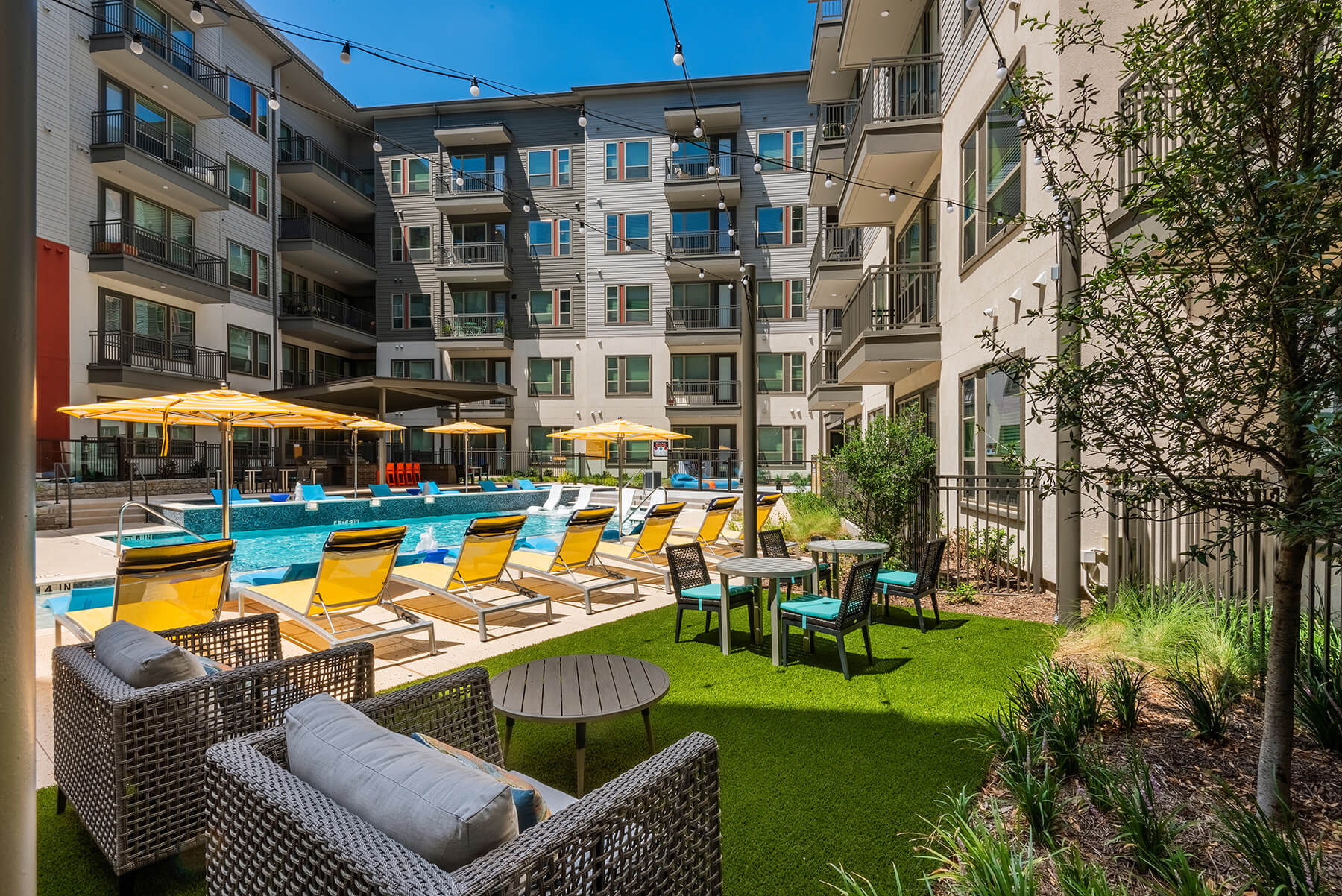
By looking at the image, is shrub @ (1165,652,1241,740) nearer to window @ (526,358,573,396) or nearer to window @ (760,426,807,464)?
window @ (760,426,807,464)

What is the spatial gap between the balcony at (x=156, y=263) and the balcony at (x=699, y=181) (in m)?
17.1

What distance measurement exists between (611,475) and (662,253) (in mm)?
10086

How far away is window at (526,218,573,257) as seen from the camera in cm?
3128

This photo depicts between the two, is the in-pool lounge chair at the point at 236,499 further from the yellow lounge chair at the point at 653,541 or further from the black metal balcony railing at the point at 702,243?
the black metal balcony railing at the point at 702,243

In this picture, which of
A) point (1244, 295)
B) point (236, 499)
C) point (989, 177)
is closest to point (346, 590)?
point (1244, 295)

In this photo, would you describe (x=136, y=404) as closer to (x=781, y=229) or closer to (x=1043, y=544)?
(x=1043, y=544)

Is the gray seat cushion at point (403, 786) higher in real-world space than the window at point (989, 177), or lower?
lower

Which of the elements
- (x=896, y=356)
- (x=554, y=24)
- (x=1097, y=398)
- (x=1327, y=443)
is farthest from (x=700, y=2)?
(x=1327, y=443)

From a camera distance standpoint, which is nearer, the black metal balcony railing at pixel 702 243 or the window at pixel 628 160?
the black metal balcony railing at pixel 702 243

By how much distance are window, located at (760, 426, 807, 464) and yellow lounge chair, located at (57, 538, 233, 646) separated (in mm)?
25260

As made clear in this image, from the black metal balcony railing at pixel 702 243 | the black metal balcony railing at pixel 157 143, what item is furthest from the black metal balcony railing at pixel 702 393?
the black metal balcony railing at pixel 157 143

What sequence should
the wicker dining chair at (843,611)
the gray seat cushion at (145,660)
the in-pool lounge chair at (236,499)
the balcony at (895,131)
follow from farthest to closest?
the in-pool lounge chair at (236,499)
the balcony at (895,131)
the wicker dining chair at (843,611)
the gray seat cushion at (145,660)

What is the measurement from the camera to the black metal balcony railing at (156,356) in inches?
754

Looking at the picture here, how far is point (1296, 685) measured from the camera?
3.25 metres
